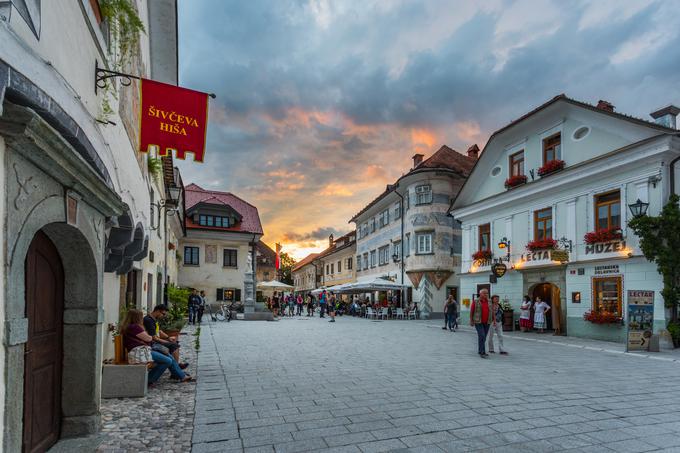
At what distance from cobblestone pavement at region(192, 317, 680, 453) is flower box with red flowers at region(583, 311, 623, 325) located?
4.30m

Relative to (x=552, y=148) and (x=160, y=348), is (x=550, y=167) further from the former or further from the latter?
(x=160, y=348)

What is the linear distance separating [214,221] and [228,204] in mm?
1781

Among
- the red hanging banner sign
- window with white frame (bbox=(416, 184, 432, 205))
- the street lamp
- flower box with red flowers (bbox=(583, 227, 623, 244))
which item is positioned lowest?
flower box with red flowers (bbox=(583, 227, 623, 244))

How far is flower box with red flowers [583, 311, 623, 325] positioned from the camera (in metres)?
14.8

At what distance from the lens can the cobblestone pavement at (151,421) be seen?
15.1 feet

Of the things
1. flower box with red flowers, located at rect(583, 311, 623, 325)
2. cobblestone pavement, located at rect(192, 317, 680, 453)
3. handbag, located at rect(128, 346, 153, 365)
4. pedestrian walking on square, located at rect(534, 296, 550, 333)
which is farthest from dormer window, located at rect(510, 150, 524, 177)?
handbag, located at rect(128, 346, 153, 365)

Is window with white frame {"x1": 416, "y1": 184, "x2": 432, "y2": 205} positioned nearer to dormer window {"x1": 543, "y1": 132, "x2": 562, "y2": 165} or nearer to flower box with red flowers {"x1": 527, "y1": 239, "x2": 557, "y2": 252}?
dormer window {"x1": 543, "y1": 132, "x2": 562, "y2": 165}

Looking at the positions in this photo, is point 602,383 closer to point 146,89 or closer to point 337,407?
point 337,407

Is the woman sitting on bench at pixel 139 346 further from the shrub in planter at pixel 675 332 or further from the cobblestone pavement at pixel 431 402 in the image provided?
the shrub in planter at pixel 675 332

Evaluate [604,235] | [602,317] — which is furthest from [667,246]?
[602,317]

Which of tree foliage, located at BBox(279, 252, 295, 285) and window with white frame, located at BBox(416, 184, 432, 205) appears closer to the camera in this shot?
window with white frame, located at BBox(416, 184, 432, 205)

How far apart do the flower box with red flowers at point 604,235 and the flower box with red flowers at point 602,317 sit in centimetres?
246

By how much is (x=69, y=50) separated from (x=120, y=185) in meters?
3.13

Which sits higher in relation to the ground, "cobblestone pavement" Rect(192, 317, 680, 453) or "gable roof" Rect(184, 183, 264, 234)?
"gable roof" Rect(184, 183, 264, 234)
